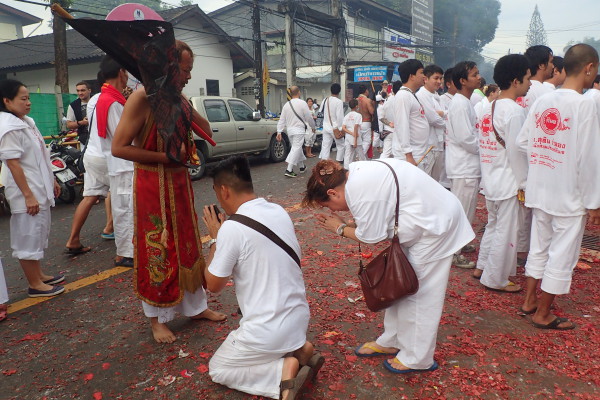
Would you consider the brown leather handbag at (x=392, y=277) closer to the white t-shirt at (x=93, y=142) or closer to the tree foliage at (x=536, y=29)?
the white t-shirt at (x=93, y=142)

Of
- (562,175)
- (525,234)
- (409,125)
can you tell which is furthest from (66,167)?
(562,175)

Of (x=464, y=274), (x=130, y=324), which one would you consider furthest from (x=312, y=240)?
(x=130, y=324)

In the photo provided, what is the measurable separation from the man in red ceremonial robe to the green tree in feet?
170

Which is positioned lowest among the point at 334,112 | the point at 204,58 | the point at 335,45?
the point at 334,112

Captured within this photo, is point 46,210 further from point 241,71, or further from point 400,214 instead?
point 241,71

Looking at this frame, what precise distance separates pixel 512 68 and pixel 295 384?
2.99 meters

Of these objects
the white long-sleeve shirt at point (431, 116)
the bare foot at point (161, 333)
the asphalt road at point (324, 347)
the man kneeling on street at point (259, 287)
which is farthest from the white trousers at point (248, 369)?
the white long-sleeve shirt at point (431, 116)

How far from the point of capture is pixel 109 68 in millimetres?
3771

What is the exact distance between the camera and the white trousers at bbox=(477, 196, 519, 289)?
3.64 m

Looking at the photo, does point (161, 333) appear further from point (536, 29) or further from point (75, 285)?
point (536, 29)

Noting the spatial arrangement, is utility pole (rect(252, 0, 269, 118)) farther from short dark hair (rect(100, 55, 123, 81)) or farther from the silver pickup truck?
short dark hair (rect(100, 55, 123, 81))

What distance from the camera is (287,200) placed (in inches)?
291

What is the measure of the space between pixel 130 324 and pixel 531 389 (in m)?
2.72

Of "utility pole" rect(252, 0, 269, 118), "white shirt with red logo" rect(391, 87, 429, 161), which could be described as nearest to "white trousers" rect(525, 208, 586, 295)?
"white shirt with red logo" rect(391, 87, 429, 161)
